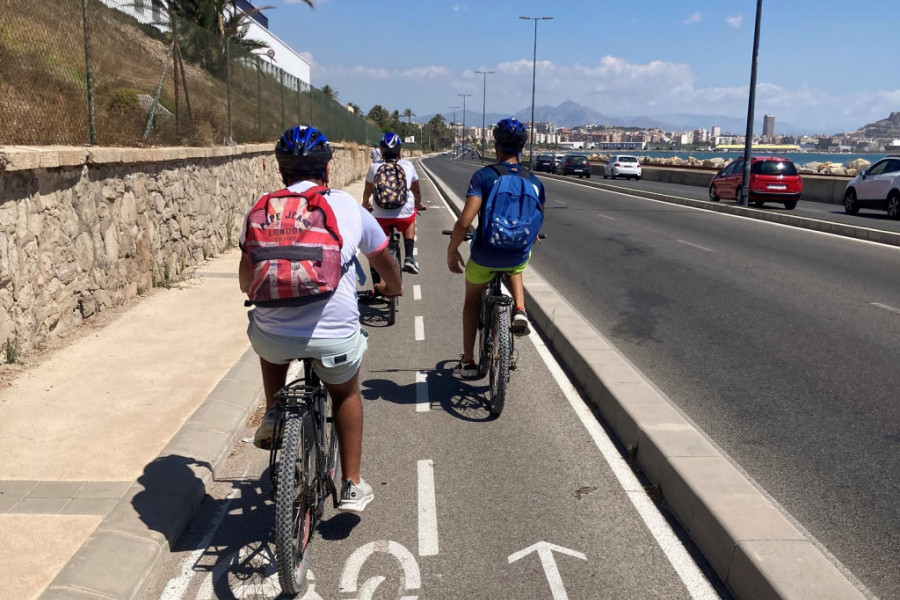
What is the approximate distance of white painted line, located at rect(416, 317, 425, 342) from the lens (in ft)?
27.0

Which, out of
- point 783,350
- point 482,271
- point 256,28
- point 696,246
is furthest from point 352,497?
point 256,28

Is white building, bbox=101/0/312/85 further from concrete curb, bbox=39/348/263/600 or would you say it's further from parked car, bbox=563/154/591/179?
parked car, bbox=563/154/591/179

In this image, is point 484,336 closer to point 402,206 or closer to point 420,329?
point 420,329

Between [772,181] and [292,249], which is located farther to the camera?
[772,181]

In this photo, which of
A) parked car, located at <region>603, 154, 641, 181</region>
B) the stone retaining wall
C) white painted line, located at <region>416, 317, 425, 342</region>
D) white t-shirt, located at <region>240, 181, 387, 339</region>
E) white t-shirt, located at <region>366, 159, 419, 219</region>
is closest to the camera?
white t-shirt, located at <region>240, 181, 387, 339</region>

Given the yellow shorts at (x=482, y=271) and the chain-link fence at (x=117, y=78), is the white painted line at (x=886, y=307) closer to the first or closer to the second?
the yellow shorts at (x=482, y=271)

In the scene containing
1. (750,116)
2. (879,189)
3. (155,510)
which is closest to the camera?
(155,510)

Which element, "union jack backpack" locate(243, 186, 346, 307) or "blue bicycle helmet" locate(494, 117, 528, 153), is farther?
"blue bicycle helmet" locate(494, 117, 528, 153)

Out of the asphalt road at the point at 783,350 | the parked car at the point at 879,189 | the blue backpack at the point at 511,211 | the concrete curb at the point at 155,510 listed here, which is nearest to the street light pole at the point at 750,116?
the parked car at the point at 879,189

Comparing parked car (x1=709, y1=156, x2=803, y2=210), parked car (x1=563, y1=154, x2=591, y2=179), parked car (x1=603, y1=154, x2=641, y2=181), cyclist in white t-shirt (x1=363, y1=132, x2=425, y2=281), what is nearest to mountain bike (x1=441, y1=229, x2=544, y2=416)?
cyclist in white t-shirt (x1=363, y1=132, x2=425, y2=281)

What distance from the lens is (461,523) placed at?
162 inches

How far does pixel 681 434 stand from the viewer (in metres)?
4.82

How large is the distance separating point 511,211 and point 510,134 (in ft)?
1.83

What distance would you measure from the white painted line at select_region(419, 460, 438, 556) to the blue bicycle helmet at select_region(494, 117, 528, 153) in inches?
89.0
